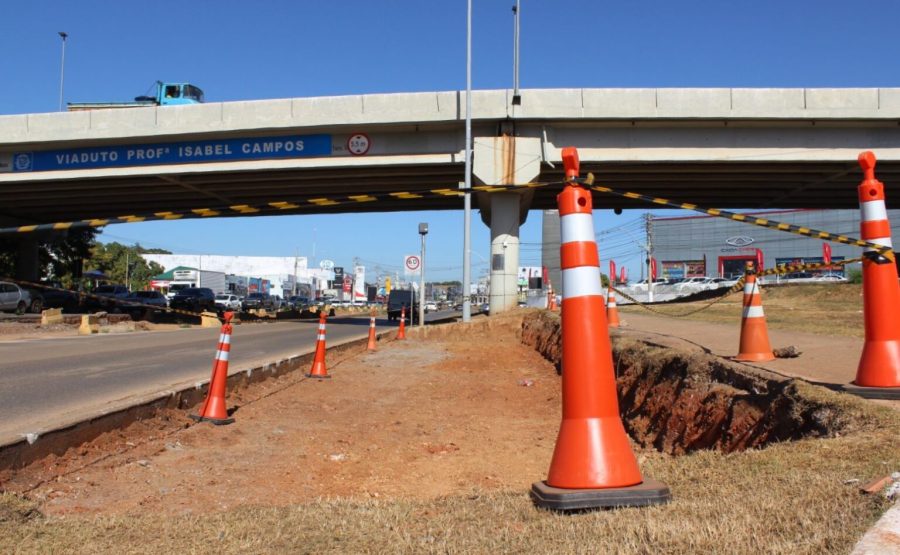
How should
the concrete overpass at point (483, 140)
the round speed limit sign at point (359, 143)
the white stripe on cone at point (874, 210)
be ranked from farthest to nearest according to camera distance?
the round speed limit sign at point (359, 143), the concrete overpass at point (483, 140), the white stripe on cone at point (874, 210)

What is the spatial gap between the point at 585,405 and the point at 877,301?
4041 mm

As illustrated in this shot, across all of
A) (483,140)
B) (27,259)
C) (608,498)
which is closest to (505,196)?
(483,140)

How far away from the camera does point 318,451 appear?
625 centimetres

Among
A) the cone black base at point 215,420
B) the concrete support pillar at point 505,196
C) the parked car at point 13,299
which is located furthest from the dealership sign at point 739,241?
the cone black base at point 215,420

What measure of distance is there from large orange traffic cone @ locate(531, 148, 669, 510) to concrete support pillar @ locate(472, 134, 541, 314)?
18974 millimetres

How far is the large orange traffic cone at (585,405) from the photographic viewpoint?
135 inches

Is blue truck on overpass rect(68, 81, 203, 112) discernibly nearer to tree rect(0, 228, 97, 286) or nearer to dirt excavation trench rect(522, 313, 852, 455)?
tree rect(0, 228, 97, 286)

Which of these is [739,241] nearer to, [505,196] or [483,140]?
[505,196]

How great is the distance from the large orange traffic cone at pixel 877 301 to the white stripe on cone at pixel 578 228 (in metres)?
3.33

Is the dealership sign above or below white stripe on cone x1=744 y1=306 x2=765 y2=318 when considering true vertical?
above

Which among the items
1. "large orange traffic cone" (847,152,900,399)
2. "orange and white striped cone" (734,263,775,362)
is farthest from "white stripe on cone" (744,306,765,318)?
"large orange traffic cone" (847,152,900,399)

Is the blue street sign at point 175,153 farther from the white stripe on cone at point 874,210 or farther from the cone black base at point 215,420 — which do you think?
the white stripe on cone at point 874,210

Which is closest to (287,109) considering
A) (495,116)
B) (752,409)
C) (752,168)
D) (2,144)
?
(495,116)

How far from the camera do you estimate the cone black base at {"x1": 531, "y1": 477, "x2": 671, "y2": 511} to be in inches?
132
